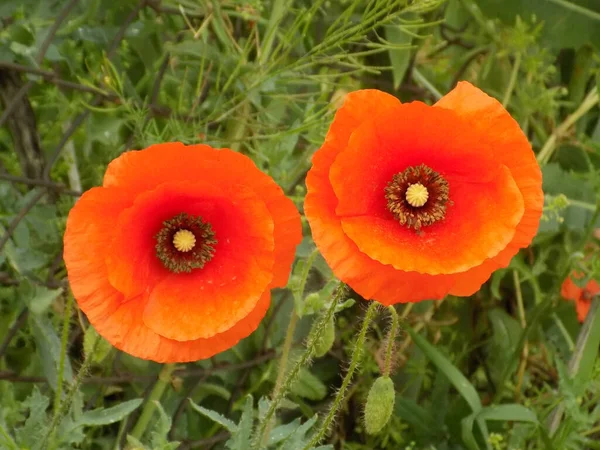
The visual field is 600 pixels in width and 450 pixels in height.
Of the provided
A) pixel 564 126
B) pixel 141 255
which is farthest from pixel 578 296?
pixel 141 255

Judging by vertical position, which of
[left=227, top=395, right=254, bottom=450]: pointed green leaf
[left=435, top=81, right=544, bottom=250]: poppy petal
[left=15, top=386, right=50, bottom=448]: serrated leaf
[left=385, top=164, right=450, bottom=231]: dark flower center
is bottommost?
[left=15, top=386, right=50, bottom=448]: serrated leaf

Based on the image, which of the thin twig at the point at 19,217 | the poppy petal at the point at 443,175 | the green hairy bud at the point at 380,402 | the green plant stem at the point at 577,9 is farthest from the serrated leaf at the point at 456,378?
the green plant stem at the point at 577,9

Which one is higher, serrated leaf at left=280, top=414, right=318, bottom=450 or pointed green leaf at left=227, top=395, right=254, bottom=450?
pointed green leaf at left=227, top=395, right=254, bottom=450

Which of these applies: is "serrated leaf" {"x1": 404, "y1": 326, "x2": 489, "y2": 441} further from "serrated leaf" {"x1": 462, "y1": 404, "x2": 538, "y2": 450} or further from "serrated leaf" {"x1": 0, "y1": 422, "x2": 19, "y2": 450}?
"serrated leaf" {"x1": 0, "y1": 422, "x2": 19, "y2": 450}

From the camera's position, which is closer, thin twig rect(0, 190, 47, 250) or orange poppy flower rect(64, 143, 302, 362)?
orange poppy flower rect(64, 143, 302, 362)

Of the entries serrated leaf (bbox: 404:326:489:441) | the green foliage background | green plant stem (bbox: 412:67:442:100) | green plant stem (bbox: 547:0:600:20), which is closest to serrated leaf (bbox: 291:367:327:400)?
the green foliage background

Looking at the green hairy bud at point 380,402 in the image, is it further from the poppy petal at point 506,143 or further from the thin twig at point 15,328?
the thin twig at point 15,328

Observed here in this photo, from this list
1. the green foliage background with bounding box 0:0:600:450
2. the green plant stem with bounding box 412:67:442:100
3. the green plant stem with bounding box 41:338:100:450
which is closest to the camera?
the green plant stem with bounding box 41:338:100:450

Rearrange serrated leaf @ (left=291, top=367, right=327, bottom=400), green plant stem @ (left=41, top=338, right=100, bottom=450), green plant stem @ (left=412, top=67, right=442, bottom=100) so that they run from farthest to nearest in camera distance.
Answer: green plant stem @ (left=412, top=67, right=442, bottom=100)
serrated leaf @ (left=291, top=367, right=327, bottom=400)
green plant stem @ (left=41, top=338, right=100, bottom=450)
